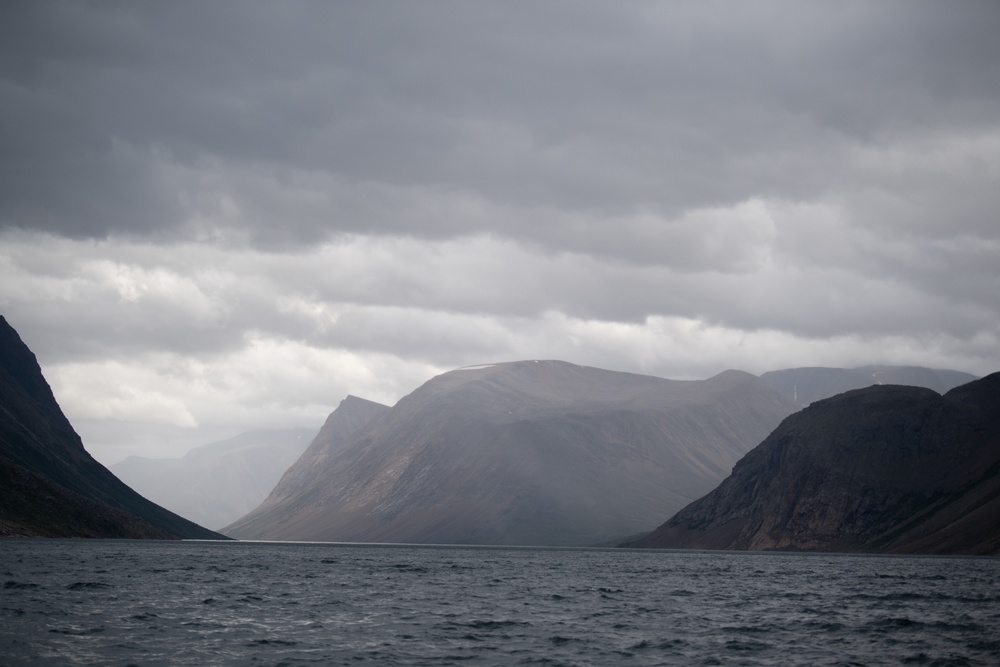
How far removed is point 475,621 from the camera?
7731 centimetres

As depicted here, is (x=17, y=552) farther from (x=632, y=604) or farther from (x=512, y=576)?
(x=632, y=604)

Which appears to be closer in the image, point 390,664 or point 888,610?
point 390,664

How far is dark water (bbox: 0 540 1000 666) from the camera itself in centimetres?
5706

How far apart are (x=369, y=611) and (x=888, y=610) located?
1831 inches

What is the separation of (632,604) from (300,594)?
3526 centimetres

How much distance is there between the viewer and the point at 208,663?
53.0 metres

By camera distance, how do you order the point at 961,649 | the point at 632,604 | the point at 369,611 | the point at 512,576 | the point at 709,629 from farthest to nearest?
the point at 512,576 < the point at 632,604 < the point at 369,611 < the point at 709,629 < the point at 961,649

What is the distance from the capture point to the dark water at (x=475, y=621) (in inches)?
2247

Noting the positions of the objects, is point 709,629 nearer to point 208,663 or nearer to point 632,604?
point 632,604

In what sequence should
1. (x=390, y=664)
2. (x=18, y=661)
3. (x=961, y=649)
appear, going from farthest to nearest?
(x=961, y=649) → (x=390, y=664) → (x=18, y=661)

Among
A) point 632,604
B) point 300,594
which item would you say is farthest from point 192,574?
point 632,604

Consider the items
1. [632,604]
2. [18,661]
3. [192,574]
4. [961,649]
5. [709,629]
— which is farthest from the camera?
[192,574]

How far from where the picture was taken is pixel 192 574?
13212 centimetres

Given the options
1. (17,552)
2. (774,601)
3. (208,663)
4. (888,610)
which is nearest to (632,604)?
(774,601)
